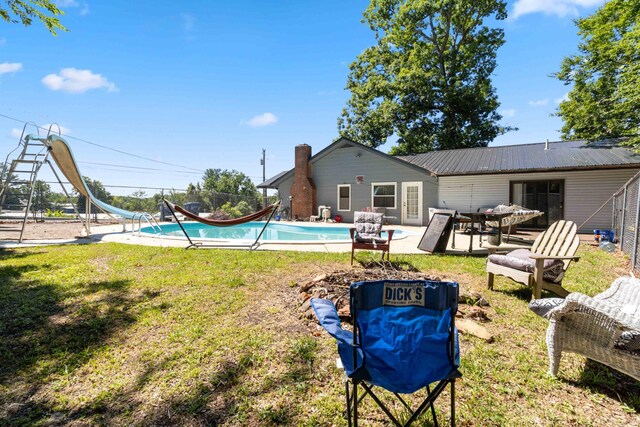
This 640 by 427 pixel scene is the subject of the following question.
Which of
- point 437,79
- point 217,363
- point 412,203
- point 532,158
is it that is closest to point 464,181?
point 412,203

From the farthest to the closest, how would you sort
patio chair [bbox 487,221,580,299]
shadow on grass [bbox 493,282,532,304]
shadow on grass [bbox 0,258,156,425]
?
shadow on grass [bbox 493,282,532,304] → patio chair [bbox 487,221,580,299] → shadow on grass [bbox 0,258,156,425]

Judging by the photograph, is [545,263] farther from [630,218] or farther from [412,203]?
[412,203]

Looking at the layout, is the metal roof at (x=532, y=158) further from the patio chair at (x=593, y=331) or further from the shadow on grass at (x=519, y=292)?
the patio chair at (x=593, y=331)

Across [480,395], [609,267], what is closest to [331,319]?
[480,395]

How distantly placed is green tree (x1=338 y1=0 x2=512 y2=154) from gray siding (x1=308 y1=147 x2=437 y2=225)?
858 cm

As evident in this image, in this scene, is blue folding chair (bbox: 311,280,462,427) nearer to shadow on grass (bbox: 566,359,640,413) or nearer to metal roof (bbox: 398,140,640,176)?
shadow on grass (bbox: 566,359,640,413)

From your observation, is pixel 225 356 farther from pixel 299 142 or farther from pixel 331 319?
pixel 299 142

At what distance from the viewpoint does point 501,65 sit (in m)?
21.8

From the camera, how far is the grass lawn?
1.85m

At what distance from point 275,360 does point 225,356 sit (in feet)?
1.46

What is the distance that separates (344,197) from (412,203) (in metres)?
3.81

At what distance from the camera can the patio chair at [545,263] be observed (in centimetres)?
356

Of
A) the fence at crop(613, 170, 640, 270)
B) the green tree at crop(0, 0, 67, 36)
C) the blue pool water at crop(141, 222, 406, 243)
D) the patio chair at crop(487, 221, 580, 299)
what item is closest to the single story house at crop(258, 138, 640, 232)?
the blue pool water at crop(141, 222, 406, 243)

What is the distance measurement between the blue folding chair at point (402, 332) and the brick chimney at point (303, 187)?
15275mm
